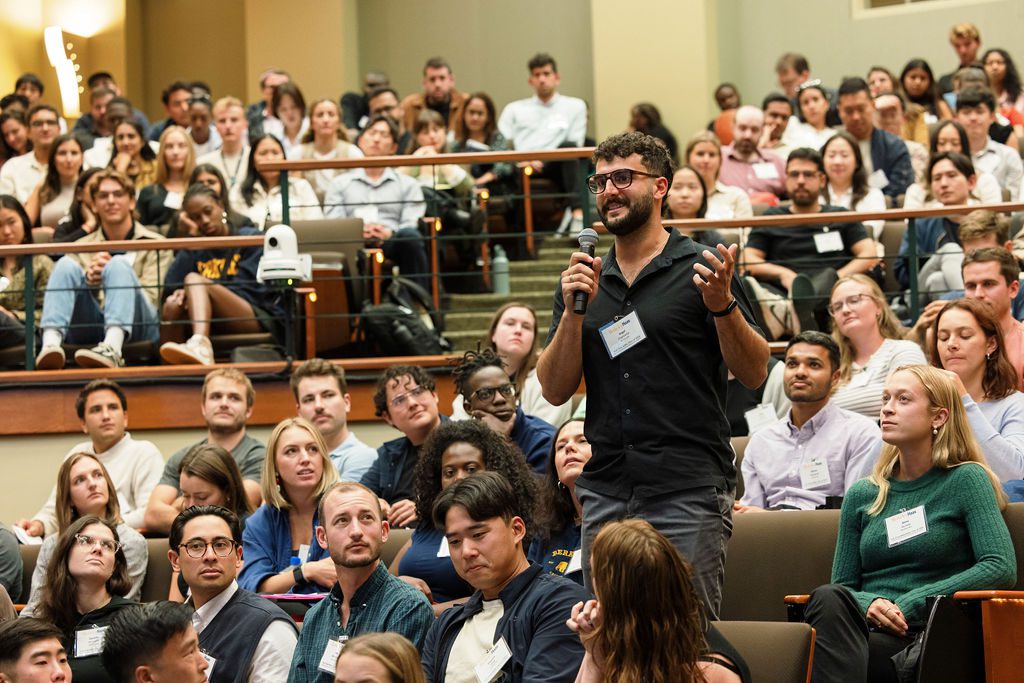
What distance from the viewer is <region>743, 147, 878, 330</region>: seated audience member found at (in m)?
6.52

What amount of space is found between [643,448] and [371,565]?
1.16 m

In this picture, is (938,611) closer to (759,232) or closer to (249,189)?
(759,232)

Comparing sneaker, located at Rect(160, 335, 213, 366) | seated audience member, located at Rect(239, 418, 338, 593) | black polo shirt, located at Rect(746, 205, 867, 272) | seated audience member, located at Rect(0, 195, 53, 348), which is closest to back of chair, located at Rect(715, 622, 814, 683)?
seated audience member, located at Rect(239, 418, 338, 593)

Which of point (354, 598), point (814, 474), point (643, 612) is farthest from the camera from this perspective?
point (814, 474)

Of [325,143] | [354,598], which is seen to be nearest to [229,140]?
[325,143]

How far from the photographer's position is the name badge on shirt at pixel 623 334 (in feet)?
10.4

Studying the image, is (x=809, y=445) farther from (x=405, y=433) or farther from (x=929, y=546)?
(x=405, y=433)

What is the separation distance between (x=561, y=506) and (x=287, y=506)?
1233 mm

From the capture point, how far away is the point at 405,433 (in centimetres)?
518

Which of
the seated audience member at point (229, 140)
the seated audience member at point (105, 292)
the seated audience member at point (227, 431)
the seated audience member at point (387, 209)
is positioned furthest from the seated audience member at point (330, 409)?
the seated audience member at point (229, 140)

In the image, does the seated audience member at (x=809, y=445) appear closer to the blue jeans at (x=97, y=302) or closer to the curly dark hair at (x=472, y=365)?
the curly dark hair at (x=472, y=365)

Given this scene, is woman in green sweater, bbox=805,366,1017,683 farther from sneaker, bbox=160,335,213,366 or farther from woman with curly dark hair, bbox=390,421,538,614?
sneaker, bbox=160,335,213,366

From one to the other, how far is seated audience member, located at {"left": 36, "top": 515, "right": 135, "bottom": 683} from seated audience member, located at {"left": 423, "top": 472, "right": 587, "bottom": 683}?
1358mm

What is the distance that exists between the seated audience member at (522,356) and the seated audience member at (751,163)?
338 cm
